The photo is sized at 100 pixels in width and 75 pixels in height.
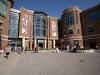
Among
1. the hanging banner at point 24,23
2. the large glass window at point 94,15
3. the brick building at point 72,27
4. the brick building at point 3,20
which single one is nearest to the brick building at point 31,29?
the hanging banner at point 24,23

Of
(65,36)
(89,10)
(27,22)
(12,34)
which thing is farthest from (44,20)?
(89,10)

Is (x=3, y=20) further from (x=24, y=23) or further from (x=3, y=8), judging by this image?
(x=24, y=23)

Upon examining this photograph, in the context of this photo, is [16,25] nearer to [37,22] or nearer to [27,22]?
[27,22]

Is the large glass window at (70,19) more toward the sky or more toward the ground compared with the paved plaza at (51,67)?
more toward the sky

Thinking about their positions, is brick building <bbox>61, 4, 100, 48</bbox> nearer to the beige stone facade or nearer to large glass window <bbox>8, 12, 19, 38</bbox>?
the beige stone facade

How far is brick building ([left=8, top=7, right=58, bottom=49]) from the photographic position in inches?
1204

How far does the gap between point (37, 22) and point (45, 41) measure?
7766 millimetres

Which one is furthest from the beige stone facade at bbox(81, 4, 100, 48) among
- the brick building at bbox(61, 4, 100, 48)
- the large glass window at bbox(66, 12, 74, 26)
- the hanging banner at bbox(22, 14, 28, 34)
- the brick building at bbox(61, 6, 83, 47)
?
the hanging banner at bbox(22, 14, 28, 34)

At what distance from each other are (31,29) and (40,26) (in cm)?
387

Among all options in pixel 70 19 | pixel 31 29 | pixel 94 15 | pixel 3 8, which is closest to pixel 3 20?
pixel 3 8

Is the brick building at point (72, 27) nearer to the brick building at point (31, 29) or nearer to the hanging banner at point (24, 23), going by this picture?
the brick building at point (31, 29)

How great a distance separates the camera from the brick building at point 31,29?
30.6 meters

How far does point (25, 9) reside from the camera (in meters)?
32.8

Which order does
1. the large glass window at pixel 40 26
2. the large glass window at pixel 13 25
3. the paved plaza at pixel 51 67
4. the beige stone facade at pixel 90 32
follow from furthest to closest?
the large glass window at pixel 40 26 < the beige stone facade at pixel 90 32 < the large glass window at pixel 13 25 < the paved plaza at pixel 51 67
